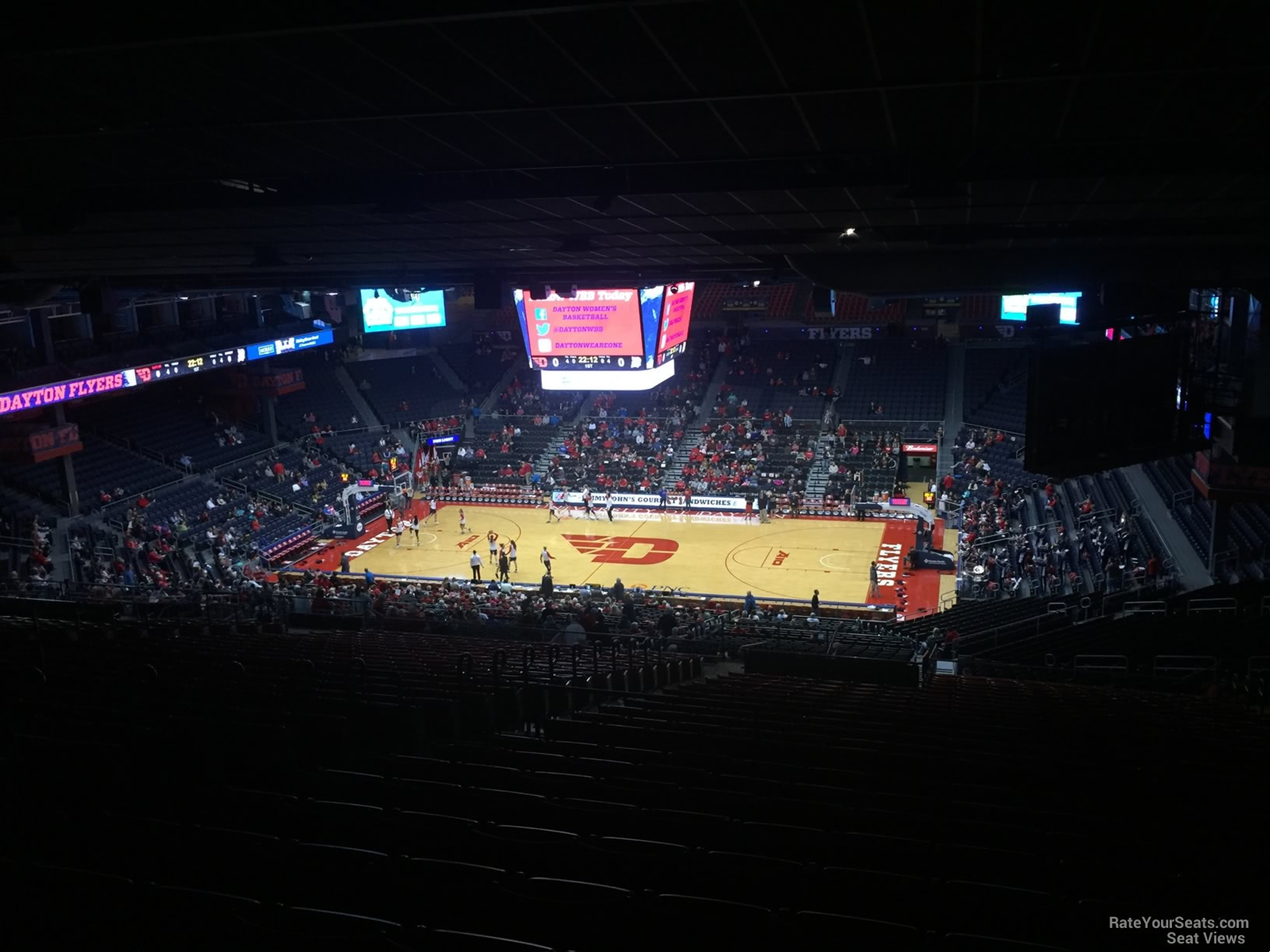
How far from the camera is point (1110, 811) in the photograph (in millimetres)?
5223

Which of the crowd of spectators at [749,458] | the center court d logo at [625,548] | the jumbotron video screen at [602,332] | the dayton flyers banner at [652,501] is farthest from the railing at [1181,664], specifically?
the dayton flyers banner at [652,501]

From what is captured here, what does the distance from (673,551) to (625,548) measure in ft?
6.19

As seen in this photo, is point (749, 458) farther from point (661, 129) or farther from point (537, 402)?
point (661, 129)

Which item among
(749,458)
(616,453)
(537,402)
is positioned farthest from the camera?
(537,402)

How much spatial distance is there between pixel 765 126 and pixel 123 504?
3257 cm

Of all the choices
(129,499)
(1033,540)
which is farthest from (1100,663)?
(129,499)

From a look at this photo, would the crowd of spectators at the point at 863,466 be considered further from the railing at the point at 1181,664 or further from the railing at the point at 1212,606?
the railing at the point at 1181,664

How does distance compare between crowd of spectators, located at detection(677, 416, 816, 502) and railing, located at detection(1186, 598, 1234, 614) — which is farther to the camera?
crowd of spectators, located at detection(677, 416, 816, 502)

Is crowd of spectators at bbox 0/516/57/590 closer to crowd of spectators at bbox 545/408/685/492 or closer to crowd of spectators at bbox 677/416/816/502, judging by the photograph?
crowd of spectators at bbox 545/408/685/492

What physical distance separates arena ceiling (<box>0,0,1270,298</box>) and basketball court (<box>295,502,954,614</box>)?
1781cm

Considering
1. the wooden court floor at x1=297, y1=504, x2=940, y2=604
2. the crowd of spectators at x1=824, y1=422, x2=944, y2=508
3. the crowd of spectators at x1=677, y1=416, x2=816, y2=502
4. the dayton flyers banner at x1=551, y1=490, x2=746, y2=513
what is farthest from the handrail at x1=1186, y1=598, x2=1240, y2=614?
the dayton flyers banner at x1=551, y1=490, x2=746, y2=513

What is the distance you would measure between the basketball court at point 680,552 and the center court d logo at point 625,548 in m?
0.06

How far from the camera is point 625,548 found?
33250 mm

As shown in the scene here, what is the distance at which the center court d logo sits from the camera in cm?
3181
